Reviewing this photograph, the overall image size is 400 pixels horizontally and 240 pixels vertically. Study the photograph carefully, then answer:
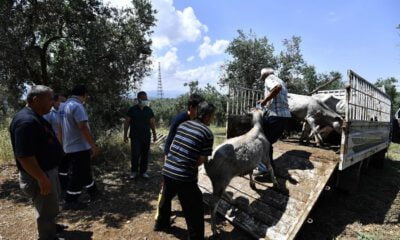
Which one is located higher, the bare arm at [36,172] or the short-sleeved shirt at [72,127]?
the short-sleeved shirt at [72,127]

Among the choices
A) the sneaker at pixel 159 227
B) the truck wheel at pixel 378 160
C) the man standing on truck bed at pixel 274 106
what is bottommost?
the sneaker at pixel 159 227

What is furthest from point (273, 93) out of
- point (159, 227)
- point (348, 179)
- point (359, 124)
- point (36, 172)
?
point (36, 172)

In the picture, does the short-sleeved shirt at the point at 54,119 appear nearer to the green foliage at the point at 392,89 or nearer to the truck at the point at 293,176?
the truck at the point at 293,176

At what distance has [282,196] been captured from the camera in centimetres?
434

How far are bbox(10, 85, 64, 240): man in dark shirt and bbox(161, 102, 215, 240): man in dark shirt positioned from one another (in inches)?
51.5

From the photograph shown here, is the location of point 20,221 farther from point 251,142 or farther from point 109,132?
point 109,132

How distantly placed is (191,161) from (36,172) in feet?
5.29

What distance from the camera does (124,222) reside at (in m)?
4.54

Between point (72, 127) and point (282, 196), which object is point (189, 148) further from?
point (72, 127)

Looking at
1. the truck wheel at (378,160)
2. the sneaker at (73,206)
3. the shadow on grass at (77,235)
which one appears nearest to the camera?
the shadow on grass at (77,235)

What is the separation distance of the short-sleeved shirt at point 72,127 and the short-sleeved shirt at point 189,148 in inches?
83.9

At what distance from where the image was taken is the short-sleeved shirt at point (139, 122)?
6078 mm

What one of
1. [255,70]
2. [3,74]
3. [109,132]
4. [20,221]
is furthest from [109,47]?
[255,70]

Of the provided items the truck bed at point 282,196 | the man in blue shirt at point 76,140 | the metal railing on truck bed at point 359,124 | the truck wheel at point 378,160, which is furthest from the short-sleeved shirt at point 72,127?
the truck wheel at point 378,160
